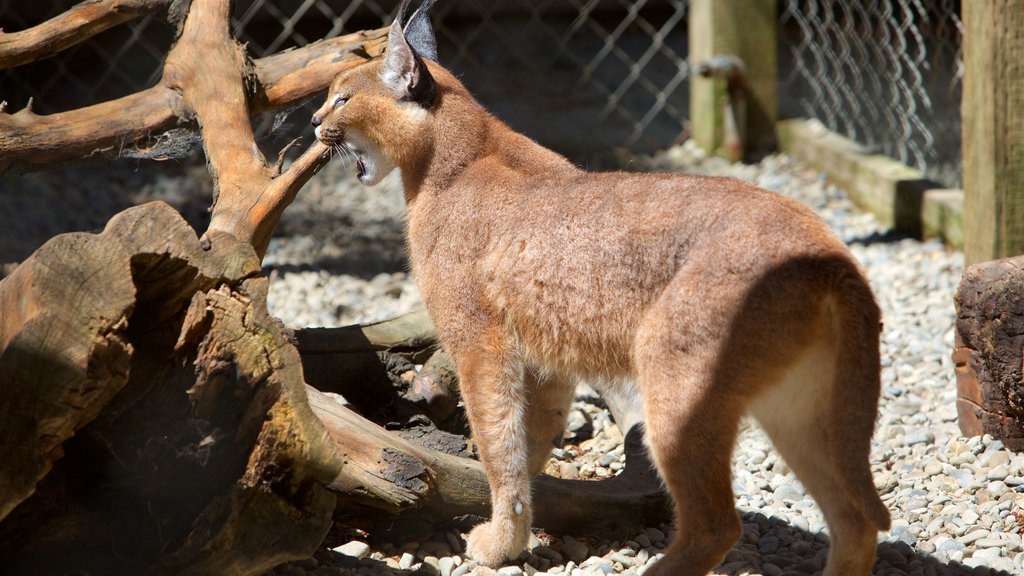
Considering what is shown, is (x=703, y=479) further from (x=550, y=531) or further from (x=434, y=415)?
(x=434, y=415)

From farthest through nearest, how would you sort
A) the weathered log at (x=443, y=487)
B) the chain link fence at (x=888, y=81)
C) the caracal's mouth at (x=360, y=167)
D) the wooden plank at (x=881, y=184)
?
1. the chain link fence at (x=888, y=81)
2. the wooden plank at (x=881, y=184)
3. the caracal's mouth at (x=360, y=167)
4. the weathered log at (x=443, y=487)

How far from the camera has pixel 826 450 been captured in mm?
2602

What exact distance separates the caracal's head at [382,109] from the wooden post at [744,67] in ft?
12.2

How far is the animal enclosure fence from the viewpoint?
6.90m

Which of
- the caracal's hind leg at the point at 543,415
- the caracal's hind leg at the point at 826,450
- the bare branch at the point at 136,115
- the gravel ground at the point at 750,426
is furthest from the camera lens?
the bare branch at the point at 136,115

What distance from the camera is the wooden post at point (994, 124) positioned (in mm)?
4363

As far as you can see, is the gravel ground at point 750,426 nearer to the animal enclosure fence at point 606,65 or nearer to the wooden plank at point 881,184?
the wooden plank at point 881,184

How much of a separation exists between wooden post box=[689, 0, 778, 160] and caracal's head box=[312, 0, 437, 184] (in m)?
3.72

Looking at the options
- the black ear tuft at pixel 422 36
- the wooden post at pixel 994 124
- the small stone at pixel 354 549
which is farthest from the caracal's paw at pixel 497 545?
the wooden post at pixel 994 124

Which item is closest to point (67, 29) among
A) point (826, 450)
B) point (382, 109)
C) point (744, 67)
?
point (382, 109)

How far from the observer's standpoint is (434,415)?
359cm

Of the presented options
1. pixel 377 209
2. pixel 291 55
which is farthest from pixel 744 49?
pixel 291 55

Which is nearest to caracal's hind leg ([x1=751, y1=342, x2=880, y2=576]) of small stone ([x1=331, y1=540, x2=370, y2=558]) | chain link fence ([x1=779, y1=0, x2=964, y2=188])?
small stone ([x1=331, y1=540, x2=370, y2=558])

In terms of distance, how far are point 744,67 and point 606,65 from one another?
2214 mm
